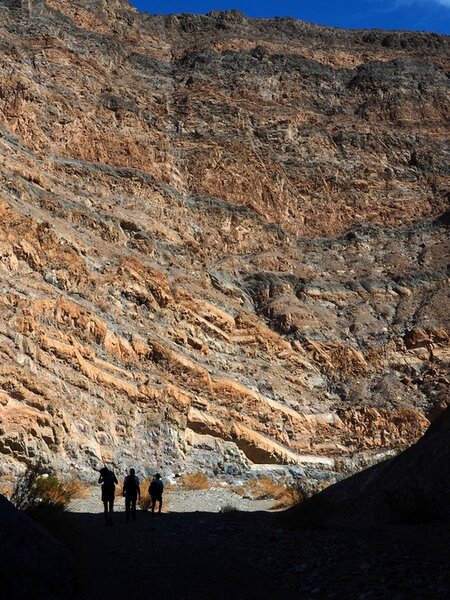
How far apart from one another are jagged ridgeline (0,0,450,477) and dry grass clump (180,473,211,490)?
614 millimetres

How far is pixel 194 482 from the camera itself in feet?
A: 53.0

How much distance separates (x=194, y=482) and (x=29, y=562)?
1240 centimetres

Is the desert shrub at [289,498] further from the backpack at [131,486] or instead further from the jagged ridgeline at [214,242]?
the jagged ridgeline at [214,242]

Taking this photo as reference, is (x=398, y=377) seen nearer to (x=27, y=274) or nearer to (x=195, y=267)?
(x=195, y=267)

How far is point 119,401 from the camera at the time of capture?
17.2m

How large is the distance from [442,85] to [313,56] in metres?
9.55

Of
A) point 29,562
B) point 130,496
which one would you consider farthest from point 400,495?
point 29,562

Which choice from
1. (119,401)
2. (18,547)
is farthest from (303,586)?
(119,401)

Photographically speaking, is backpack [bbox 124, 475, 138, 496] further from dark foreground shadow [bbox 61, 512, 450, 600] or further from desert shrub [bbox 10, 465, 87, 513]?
dark foreground shadow [bbox 61, 512, 450, 600]

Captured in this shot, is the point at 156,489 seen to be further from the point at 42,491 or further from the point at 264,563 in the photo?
the point at 264,563

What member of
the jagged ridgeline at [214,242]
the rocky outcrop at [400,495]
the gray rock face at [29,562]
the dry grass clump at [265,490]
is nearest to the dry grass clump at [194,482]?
the jagged ridgeline at [214,242]

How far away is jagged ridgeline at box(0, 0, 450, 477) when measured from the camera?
688 inches

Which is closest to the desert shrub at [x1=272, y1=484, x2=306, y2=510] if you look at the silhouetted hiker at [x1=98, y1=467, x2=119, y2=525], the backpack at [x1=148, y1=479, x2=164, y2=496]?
the backpack at [x1=148, y1=479, x2=164, y2=496]

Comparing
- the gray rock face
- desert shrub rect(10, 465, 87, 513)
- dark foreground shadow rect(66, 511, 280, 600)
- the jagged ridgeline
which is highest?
the jagged ridgeline
